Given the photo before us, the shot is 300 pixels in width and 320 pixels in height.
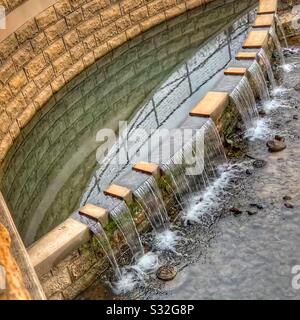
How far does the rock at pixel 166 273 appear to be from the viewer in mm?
5395

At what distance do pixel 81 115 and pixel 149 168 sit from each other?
4.07 meters

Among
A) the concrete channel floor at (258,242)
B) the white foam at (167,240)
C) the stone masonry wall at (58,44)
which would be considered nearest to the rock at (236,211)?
the concrete channel floor at (258,242)

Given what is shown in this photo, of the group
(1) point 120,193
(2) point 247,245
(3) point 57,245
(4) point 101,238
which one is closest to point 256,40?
(1) point 120,193

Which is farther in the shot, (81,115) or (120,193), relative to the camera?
(81,115)

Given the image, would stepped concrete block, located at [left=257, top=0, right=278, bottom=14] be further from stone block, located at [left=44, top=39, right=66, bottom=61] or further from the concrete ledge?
the concrete ledge

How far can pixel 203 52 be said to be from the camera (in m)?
10.9

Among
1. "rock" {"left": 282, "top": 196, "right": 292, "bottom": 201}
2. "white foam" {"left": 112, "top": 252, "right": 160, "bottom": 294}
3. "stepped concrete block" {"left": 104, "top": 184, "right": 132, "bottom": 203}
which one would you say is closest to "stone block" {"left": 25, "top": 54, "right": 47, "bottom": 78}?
"stepped concrete block" {"left": 104, "top": 184, "right": 132, "bottom": 203}

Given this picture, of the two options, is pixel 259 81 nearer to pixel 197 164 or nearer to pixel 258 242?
pixel 197 164

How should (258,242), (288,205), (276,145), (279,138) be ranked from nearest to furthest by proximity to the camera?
(258,242) → (288,205) → (276,145) → (279,138)

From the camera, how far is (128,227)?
588cm

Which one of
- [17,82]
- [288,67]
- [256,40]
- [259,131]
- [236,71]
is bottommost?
[259,131]

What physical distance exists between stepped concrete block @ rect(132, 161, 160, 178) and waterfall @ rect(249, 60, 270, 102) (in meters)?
2.78

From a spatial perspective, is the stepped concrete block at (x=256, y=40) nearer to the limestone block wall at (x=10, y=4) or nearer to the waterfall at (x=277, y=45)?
the waterfall at (x=277, y=45)

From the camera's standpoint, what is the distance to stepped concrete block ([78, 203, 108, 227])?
5.61 m
